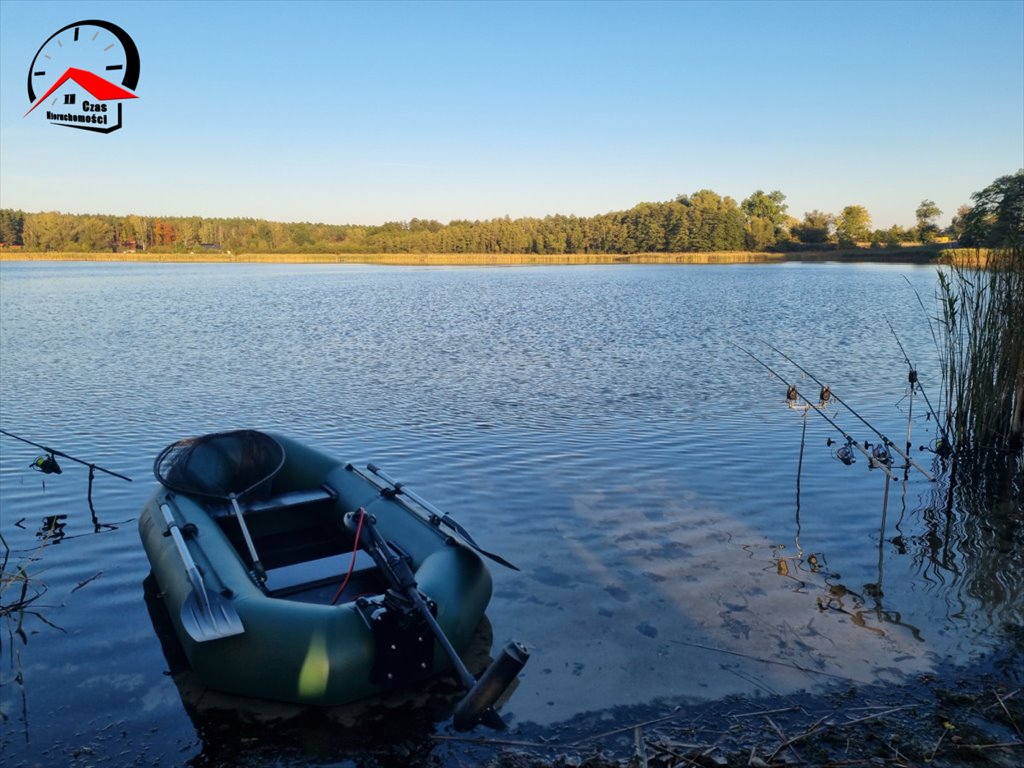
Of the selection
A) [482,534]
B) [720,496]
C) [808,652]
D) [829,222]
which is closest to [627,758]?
[808,652]

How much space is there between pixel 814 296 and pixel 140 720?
35.1m

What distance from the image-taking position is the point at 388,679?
4.20 metres

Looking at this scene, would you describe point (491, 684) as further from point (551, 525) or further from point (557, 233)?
point (557, 233)

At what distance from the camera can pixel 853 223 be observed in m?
107

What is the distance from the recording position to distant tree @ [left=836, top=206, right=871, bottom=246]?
342 ft

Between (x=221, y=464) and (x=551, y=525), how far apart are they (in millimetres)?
3146

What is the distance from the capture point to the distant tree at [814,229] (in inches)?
3812

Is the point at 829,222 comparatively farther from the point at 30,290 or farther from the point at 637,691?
the point at 637,691

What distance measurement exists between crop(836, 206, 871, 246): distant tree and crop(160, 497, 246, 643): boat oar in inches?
4340

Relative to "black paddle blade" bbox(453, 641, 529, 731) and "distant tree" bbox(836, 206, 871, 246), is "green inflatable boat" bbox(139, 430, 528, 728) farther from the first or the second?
"distant tree" bbox(836, 206, 871, 246)

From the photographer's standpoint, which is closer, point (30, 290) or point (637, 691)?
point (637, 691)

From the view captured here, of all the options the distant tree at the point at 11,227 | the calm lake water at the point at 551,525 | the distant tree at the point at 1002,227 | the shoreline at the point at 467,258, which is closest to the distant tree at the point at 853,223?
the shoreline at the point at 467,258

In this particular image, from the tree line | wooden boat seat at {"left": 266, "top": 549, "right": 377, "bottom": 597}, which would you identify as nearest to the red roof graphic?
wooden boat seat at {"left": 266, "top": 549, "right": 377, "bottom": 597}

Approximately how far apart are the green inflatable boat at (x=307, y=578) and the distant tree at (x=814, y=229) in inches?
3948
